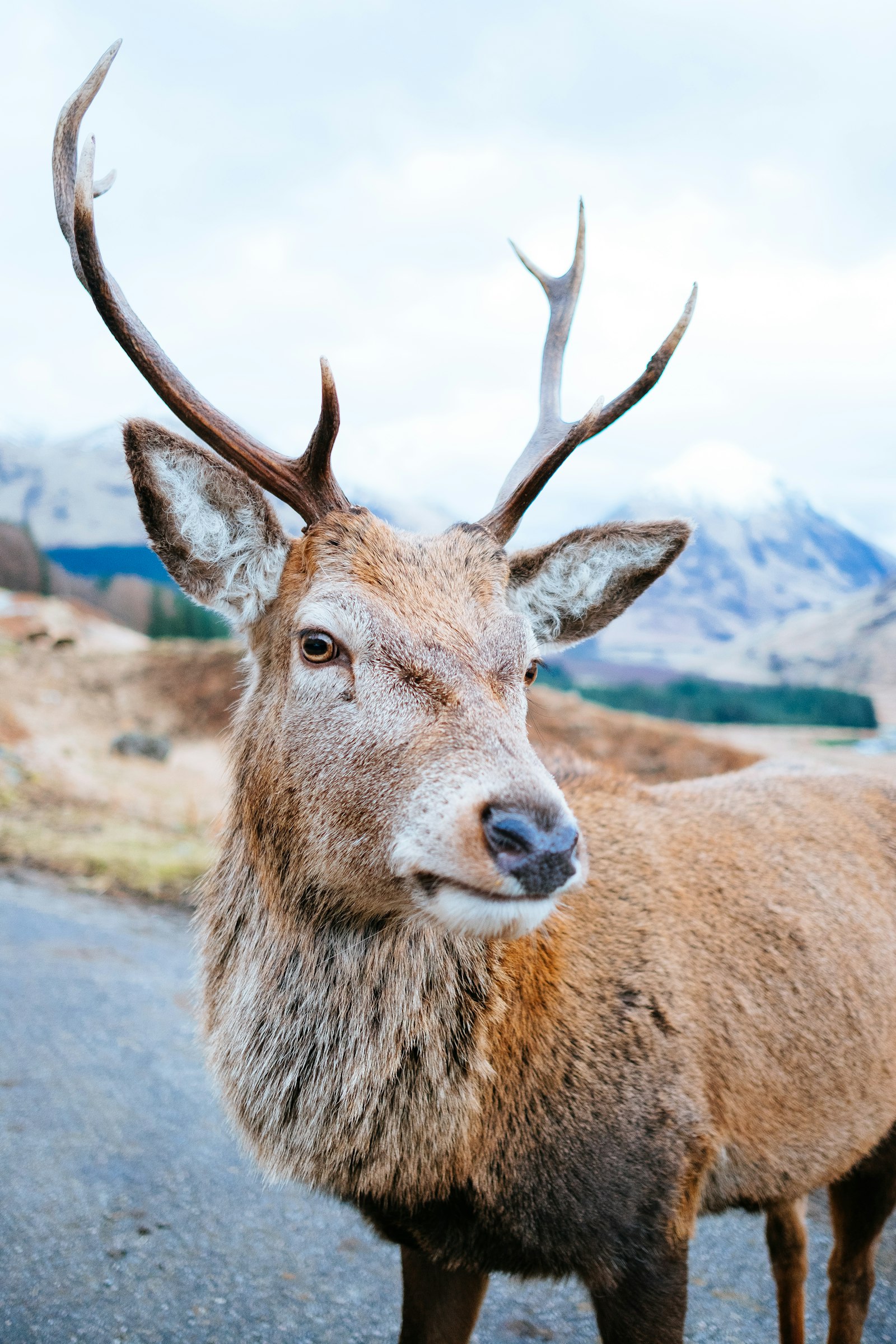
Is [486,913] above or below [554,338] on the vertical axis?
below

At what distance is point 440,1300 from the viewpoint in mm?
3240

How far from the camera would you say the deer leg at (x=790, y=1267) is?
4109 mm

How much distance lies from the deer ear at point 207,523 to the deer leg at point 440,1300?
2.55 metres

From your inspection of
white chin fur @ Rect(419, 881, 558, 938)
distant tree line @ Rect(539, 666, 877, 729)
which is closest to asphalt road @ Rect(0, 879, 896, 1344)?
white chin fur @ Rect(419, 881, 558, 938)

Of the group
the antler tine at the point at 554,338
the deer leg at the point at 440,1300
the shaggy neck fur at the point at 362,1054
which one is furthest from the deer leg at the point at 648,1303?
the antler tine at the point at 554,338

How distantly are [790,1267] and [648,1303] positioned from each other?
1.85 meters

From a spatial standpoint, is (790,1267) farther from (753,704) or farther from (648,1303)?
(753,704)

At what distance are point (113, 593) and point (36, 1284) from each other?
47820mm

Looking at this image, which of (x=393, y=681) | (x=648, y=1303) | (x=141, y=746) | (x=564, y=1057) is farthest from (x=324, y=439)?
(x=141, y=746)

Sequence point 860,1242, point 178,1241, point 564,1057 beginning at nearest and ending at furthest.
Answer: point 564,1057
point 860,1242
point 178,1241

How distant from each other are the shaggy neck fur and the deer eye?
2.56ft

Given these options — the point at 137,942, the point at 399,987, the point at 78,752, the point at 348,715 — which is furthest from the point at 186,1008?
the point at 78,752

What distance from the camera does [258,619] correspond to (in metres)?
3.27

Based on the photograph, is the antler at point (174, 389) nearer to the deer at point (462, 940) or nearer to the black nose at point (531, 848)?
the deer at point (462, 940)
